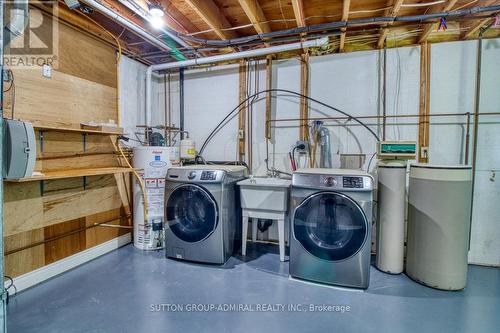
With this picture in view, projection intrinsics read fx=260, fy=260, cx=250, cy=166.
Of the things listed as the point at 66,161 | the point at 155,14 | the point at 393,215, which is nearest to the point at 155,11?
the point at 155,14

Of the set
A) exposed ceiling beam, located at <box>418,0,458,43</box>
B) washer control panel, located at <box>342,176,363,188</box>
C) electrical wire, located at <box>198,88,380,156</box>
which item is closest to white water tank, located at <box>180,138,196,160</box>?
electrical wire, located at <box>198,88,380,156</box>

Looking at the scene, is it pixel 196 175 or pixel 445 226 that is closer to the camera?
pixel 445 226

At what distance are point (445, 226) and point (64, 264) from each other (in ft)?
11.9

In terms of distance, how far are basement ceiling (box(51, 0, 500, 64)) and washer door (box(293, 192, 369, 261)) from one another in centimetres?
180

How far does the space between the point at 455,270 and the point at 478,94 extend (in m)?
1.89

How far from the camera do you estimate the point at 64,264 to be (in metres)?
2.60

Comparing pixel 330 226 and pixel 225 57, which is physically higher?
pixel 225 57

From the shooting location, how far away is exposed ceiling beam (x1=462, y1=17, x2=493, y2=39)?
257 cm

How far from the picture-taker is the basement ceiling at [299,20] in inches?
98.9

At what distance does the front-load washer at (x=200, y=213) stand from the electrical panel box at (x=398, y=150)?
1.58 meters

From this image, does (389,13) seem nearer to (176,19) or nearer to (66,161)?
(176,19)

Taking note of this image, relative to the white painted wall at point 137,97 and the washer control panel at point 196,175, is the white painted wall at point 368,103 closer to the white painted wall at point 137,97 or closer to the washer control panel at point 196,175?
the white painted wall at point 137,97

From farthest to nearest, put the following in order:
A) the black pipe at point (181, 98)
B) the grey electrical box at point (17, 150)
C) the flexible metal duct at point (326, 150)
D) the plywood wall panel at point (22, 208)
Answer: the black pipe at point (181, 98) → the flexible metal duct at point (326, 150) → the plywood wall panel at point (22, 208) → the grey electrical box at point (17, 150)

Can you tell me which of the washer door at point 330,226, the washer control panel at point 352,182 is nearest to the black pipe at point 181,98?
the washer door at point 330,226
